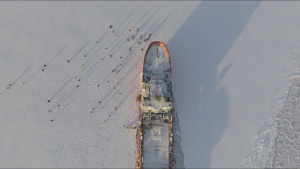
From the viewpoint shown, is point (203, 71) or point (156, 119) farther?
point (203, 71)

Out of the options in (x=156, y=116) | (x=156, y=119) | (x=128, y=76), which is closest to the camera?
(x=156, y=116)

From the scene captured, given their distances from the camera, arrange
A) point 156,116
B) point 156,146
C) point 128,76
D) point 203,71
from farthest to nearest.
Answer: point 203,71, point 128,76, point 156,146, point 156,116

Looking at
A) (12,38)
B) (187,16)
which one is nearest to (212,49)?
(187,16)

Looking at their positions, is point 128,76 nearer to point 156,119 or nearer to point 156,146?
point 156,119

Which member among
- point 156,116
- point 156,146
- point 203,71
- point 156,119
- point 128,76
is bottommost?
point 156,146

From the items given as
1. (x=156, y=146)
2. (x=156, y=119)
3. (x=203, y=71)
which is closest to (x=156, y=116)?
(x=156, y=119)

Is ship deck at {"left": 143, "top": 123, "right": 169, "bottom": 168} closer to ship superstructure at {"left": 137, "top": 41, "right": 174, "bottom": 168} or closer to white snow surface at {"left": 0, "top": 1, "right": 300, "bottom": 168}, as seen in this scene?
ship superstructure at {"left": 137, "top": 41, "right": 174, "bottom": 168}

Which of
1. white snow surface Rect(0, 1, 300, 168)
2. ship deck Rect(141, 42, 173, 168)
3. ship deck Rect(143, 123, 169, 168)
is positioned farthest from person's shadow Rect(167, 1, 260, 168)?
ship deck Rect(143, 123, 169, 168)
